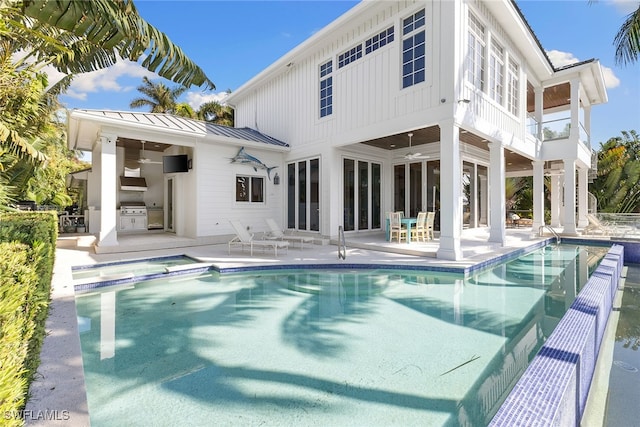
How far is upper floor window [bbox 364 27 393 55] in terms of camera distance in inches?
387

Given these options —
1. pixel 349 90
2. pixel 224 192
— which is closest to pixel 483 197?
pixel 349 90

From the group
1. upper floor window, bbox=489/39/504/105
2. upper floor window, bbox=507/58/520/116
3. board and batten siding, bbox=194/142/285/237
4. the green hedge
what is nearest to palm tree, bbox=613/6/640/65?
upper floor window, bbox=489/39/504/105

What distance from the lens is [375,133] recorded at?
10148 millimetres

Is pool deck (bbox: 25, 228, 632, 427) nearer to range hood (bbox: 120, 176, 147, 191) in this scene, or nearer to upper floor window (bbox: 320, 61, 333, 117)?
range hood (bbox: 120, 176, 147, 191)

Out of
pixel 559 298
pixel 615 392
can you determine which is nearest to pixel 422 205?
pixel 559 298

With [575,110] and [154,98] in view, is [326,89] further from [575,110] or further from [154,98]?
[154,98]

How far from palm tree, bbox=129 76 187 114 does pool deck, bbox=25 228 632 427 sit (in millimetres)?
20475

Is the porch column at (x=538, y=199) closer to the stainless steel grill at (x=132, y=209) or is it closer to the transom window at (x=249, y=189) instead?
the transom window at (x=249, y=189)

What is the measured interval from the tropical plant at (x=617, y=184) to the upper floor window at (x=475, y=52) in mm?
18774

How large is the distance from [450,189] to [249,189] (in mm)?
7693

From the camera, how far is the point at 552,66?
1345 cm

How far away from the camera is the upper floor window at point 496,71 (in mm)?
10305

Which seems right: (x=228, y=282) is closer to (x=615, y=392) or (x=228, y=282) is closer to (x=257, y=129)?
(x=615, y=392)

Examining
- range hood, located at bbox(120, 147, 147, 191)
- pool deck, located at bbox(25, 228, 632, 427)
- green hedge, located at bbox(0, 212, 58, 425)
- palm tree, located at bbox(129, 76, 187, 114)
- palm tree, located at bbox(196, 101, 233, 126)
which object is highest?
palm tree, located at bbox(129, 76, 187, 114)
